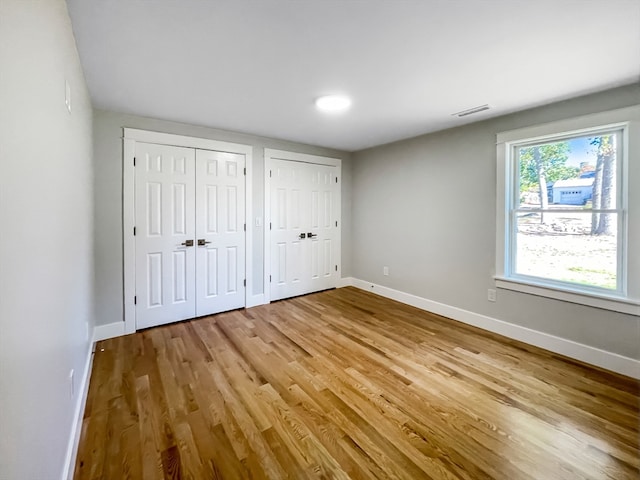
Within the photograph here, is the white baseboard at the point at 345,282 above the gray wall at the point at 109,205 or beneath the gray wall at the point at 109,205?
beneath

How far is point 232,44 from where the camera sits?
1785 millimetres

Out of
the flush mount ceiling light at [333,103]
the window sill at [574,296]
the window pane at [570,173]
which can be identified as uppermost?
the flush mount ceiling light at [333,103]

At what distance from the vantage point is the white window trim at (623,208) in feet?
7.36

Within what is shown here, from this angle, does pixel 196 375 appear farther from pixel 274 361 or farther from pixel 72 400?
pixel 72 400

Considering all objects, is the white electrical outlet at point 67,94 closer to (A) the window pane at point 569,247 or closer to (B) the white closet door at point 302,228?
(B) the white closet door at point 302,228

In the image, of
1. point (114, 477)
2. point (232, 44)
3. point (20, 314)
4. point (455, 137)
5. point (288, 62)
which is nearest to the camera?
point (20, 314)

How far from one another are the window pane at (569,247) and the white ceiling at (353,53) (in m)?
1.10

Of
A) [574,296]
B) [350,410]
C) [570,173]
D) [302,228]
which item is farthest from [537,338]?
[302,228]

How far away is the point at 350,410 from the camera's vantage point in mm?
1859

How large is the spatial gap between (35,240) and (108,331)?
247 cm

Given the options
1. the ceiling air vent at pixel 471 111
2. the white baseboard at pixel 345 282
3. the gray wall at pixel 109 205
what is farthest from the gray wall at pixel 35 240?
the white baseboard at pixel 345 282

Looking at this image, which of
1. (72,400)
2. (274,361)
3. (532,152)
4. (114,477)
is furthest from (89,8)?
(532,152)

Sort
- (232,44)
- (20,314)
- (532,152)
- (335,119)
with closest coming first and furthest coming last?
(20,314) → (232,44) → (532,152) → (335,119)

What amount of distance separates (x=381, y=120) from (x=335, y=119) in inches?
20.4
